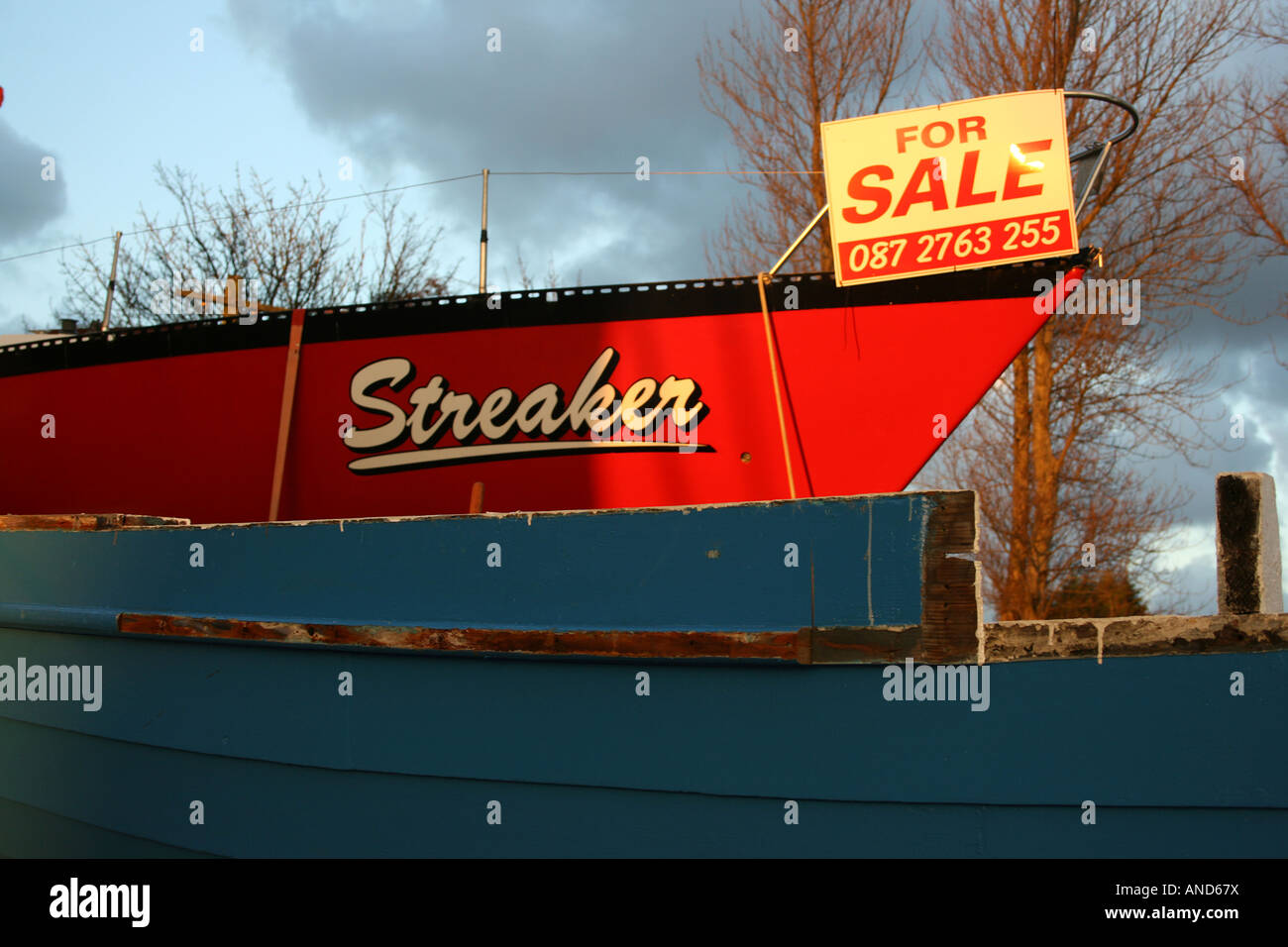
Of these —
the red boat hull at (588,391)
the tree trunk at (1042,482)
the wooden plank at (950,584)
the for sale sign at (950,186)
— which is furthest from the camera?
the tree trunk at (1042,482)

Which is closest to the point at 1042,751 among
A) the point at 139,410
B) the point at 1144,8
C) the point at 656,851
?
the point at 656,851

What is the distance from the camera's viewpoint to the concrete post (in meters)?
2.97

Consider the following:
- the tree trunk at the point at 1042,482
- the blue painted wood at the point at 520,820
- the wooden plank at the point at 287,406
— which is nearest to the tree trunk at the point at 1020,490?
the tree trunk at the point at 1042,482

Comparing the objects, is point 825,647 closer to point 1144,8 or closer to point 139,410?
point 139,410

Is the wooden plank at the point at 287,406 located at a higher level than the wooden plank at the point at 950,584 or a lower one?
higher

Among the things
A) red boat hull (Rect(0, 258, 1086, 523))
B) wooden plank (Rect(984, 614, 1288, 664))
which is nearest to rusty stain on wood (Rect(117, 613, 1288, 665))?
wooden plank (Rect(984, 614, 1288, 664))

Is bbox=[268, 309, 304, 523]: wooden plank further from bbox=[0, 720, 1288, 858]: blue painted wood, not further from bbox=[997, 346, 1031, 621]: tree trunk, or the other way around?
bbox=[997, 346, 1031, 621]: tree trunk

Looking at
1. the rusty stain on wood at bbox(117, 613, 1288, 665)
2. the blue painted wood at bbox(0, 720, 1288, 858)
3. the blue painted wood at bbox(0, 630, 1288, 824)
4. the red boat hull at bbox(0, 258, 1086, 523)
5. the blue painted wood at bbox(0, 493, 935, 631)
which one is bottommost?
the blue painted wood at bbox(0, 720, 1288, 858)

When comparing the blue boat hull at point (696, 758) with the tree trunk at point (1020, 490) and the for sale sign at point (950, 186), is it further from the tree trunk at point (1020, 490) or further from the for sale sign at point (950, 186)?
the tree trunk at point (1020, 490)

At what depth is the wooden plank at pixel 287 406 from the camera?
5473mm

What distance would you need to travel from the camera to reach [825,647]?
2.93m

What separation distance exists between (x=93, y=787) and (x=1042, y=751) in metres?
4.13

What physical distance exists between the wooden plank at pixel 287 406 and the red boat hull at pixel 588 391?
0.15 feet

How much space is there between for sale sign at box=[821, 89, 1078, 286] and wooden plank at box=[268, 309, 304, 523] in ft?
10.2
